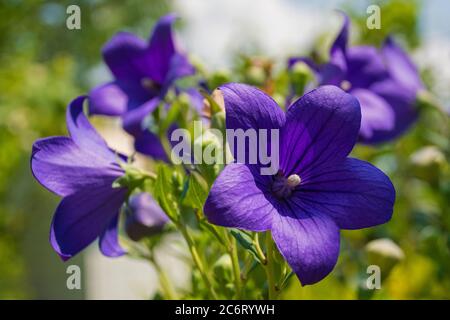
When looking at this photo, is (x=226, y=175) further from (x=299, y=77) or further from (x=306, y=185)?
(x=299, y=77)

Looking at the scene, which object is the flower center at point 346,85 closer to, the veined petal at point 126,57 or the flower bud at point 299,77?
the flower bud at point 299,77

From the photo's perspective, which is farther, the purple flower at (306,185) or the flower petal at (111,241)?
the flower petal at (111,241)

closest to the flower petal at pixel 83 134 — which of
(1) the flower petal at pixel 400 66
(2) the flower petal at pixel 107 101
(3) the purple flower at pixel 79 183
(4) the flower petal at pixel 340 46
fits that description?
(3) the purple flower at pixel 79 183

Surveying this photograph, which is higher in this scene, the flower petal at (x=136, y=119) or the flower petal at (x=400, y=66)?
the flower petal at (x=400, y=66)

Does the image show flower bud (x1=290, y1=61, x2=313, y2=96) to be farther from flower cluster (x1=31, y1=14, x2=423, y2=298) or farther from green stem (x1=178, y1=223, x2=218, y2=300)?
green stem (x1=178, y1=223, x2=218, y2=300)
